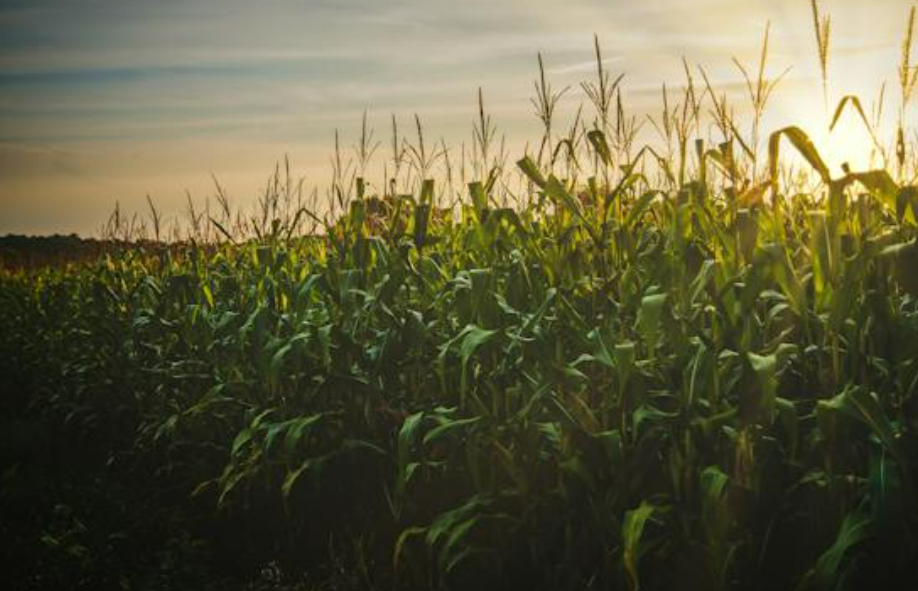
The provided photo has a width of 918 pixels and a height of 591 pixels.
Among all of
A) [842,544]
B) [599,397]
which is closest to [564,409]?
[599,397]

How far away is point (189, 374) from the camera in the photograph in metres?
4.96

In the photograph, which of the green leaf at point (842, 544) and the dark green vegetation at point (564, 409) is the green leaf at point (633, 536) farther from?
the green leaf at point (842, 544)

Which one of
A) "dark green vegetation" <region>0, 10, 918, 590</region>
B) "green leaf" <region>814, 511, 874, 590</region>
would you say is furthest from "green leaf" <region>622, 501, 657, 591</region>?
"green leaf" <region>814, 511, 874, 590</region>

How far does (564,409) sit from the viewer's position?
2830 millimetres

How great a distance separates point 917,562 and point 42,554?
3706mm

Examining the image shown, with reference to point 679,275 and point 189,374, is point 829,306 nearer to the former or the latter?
point 679,275

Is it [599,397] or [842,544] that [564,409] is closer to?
[599,397]

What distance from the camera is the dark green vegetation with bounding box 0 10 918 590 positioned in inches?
95.3

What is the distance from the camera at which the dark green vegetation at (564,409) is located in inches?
95.3

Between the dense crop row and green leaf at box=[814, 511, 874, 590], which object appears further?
the dense crop row

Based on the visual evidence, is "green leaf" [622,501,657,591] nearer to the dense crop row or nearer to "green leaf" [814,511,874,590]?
the dense crop row

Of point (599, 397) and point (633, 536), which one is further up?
point (599, 397)

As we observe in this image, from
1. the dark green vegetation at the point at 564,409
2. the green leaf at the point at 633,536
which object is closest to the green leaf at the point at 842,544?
the dark green vegetation at the point at 564,409

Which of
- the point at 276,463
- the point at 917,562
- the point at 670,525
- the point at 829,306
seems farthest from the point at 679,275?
the point at 276,463
